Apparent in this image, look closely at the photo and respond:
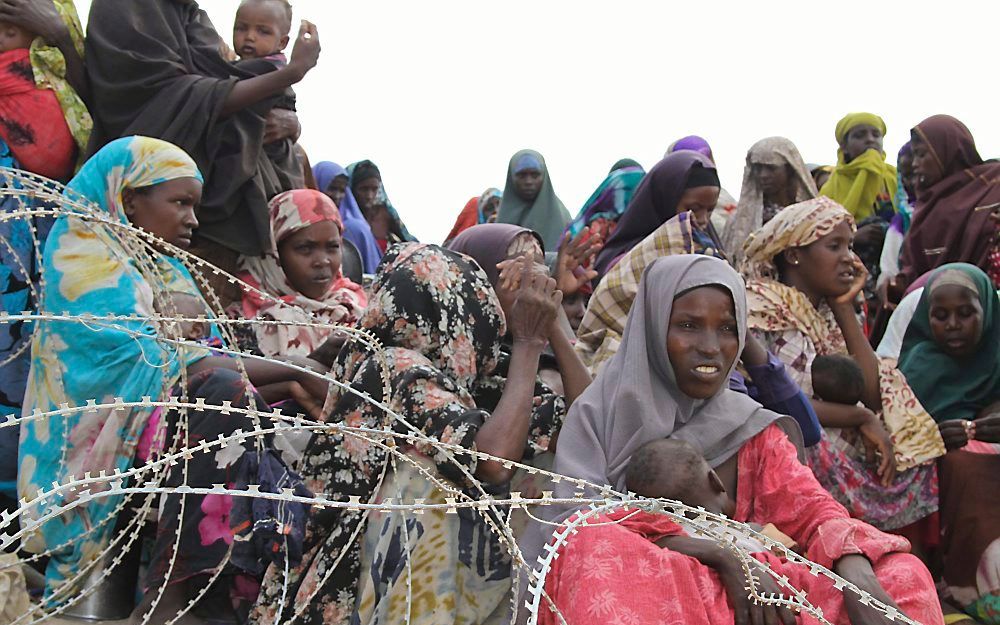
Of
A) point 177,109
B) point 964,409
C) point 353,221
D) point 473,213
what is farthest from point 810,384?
point 473,213

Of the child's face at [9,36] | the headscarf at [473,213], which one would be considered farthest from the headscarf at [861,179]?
the child's face at [9,36]

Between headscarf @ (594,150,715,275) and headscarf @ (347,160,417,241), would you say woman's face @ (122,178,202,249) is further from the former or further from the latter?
headscarf @ (347,160,417,241)

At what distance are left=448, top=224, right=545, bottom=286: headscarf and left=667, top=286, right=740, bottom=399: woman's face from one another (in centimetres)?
82

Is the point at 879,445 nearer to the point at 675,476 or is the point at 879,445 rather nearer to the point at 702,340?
the point at 702,340

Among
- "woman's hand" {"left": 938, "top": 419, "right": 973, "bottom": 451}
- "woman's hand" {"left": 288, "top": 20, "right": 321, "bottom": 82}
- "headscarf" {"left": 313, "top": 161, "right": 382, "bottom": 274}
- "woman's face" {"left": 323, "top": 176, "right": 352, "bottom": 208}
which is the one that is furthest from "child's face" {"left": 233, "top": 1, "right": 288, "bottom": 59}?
"woman's hand" {"left": 938, "top": 419, "right": 973, "bottom": 451}

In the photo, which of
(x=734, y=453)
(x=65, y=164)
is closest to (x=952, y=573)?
(x=734, y=453)

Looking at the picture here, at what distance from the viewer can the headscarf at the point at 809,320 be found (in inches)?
169

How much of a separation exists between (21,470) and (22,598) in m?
0.73

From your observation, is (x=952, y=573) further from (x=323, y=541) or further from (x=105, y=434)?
(x=105, y=434)

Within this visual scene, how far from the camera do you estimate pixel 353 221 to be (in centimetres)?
891

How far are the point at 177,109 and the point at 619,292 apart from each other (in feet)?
8.12

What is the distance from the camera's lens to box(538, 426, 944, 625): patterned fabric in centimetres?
256

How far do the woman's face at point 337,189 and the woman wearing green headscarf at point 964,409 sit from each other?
5496mm

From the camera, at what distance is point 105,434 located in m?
3.71
